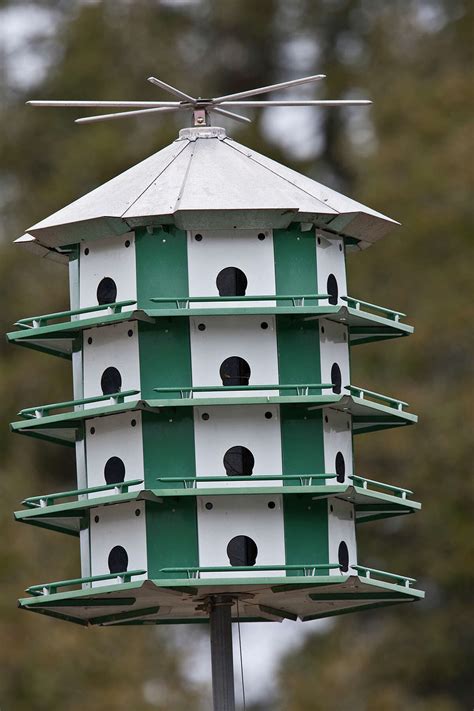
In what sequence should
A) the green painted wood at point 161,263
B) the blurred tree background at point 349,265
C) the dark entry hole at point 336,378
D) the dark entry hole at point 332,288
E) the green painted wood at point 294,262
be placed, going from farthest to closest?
the blurred tree background at point 349,265, the dark entry hole at point 332,288, the dark entry hole at point 336,378, the green painted wood at point 294,262, the green painted wood at point 161,263

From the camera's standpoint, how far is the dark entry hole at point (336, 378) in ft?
39.4

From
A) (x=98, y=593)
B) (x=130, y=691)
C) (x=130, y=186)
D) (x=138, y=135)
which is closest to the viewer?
(x=98, y=593)

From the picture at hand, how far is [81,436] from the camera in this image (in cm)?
1202

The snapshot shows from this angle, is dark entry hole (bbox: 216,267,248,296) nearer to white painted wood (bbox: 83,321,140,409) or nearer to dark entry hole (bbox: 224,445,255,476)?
white painted wood (bbox: 83,321,140,409)

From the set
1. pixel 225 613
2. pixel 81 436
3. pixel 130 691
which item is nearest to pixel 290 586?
pixel 225 613

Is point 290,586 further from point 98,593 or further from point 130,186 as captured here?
point 130,186

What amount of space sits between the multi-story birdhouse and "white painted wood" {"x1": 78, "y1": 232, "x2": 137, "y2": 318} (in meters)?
0.01

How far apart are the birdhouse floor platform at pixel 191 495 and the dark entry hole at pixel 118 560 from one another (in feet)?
0.73

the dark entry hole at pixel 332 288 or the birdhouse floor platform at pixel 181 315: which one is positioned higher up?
the dark entry hole at pixel 332 288

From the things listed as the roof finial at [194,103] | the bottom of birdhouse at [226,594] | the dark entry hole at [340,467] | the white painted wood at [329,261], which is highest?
the roof finial at [194,103]

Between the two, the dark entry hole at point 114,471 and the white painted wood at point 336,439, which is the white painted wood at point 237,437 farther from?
the dark entry hole at point 114,471

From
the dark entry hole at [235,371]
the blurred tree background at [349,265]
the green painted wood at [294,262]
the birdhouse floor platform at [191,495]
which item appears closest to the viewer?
the birdhouse floor platform at [191,495]

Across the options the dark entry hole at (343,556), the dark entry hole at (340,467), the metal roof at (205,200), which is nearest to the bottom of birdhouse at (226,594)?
the dark entry hole at (343,556)

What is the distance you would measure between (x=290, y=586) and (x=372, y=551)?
1244cm
